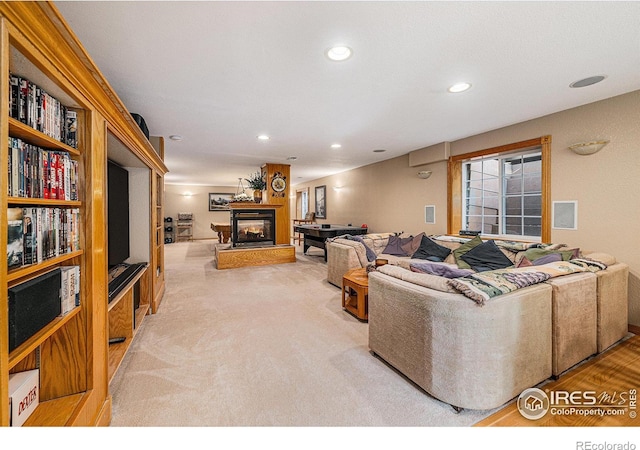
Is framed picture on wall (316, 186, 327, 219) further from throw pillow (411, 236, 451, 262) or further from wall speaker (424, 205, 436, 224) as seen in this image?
throw pillow (411, 236, 451, 262)

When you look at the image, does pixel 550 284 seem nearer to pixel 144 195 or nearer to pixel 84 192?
pixel 84 192

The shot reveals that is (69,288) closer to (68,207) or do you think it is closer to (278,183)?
(68,207)

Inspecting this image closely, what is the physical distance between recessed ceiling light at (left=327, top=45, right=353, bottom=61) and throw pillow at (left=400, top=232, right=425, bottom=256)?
3.21 meters

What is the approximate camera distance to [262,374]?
1.93 m

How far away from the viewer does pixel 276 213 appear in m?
6.38

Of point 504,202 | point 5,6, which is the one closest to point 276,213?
point 504,202

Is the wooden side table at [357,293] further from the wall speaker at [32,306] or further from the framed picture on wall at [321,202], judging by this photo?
the framed picture on wall at [321,202]

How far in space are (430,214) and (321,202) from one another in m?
4.54

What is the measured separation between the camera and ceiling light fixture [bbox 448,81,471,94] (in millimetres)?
2461

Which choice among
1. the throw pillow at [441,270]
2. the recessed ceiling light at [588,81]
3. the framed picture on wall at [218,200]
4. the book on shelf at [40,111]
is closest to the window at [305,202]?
the framed picture on wall at [218,200]

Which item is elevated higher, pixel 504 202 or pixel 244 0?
pixel 244 0

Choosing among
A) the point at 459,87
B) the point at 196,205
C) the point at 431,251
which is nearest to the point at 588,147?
the point at 459,87

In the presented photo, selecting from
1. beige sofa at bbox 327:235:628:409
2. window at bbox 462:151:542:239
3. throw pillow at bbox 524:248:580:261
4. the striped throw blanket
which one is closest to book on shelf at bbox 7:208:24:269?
beige sofa at bbox 327:235:628:409
